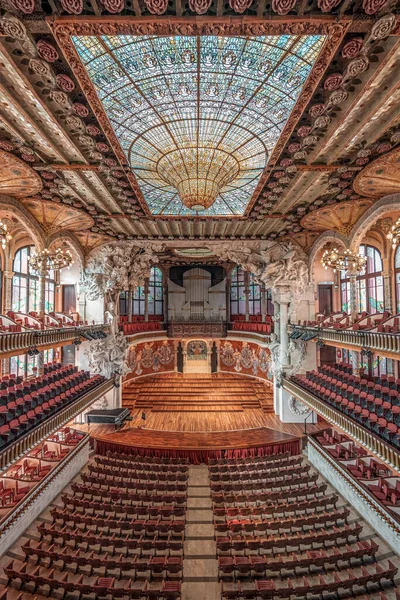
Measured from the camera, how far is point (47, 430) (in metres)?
10.3

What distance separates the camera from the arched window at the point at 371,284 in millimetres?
16062

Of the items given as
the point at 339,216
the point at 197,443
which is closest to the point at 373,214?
the point at 339,216

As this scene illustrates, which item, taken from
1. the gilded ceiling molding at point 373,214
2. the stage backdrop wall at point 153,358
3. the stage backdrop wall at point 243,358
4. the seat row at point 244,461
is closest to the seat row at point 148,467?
the seat row at point 244,461

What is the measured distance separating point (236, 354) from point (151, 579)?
1799 cm

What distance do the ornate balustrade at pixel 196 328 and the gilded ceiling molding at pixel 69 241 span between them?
9.34m

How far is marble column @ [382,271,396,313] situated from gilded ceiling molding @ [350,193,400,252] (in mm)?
3750

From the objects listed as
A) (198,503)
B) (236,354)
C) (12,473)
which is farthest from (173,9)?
(236,354)

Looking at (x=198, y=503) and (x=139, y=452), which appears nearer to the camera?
(x=198, y=503)

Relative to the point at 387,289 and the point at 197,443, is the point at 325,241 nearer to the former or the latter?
the point at 387,289

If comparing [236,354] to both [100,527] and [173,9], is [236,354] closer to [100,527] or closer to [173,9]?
[100,527]

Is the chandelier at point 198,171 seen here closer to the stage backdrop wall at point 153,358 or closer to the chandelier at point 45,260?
the chandelier at point 45,260

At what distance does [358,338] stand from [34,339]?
1060 centimetres

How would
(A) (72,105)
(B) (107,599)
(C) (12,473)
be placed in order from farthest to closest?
(C) (12,473)
(B) (107,599)
(A) (72,105)

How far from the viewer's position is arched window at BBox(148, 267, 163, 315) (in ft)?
84.0
